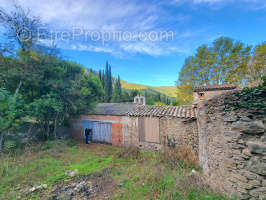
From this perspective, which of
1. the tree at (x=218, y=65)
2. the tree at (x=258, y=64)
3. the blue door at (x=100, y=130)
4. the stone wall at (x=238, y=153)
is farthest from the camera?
the tree at (x=218, y=65)

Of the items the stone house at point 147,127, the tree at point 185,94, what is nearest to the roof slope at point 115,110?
the stone house at point 147,127

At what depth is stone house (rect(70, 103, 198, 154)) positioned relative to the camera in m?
6.69

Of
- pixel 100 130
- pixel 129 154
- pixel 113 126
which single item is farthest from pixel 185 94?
pixel 129 154

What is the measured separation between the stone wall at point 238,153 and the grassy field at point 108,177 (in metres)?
0.53

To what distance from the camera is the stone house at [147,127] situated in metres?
6.69

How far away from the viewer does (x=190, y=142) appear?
6488 millimetres

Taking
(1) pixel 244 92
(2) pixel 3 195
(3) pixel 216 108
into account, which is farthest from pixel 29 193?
(1) pixel 244 92

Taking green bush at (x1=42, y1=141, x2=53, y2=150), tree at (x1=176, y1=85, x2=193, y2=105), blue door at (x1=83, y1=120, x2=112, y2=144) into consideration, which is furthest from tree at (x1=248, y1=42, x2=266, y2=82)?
green bush at (x1=42, y1=141, x2=53, y2=150)

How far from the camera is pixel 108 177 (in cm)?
460

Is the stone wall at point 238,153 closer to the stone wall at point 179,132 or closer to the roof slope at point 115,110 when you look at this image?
the stone wall at point 179,132

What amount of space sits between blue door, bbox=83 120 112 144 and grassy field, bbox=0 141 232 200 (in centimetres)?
292

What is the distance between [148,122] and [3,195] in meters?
7.05

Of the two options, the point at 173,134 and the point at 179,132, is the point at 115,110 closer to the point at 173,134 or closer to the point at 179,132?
the point at 173,134

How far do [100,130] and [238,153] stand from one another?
9353mm
